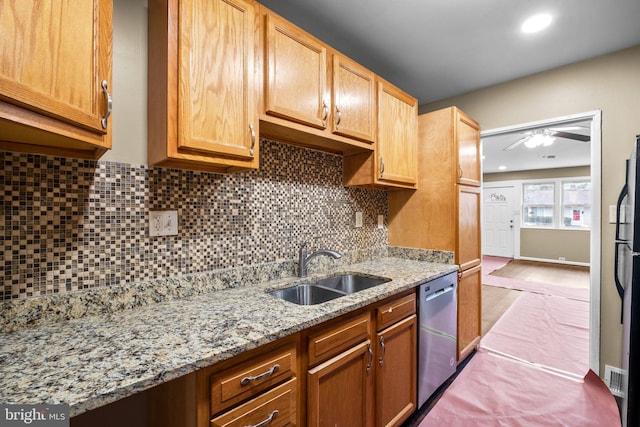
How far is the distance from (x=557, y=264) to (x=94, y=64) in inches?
343

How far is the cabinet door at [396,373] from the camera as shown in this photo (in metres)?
1.50

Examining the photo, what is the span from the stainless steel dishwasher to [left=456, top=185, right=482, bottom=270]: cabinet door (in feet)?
0.78

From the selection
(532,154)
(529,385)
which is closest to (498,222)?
(532,154)

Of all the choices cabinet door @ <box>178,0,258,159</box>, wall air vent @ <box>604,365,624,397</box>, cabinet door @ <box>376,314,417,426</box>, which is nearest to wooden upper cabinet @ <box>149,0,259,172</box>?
cabinet door @ <box>178,0,258,159</box>

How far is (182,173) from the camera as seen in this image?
54.5 inches

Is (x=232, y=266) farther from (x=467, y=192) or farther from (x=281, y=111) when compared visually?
(x=467, y=192)

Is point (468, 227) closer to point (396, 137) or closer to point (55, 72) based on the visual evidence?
point (396, 137)

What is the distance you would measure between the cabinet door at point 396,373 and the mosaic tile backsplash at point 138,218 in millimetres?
748

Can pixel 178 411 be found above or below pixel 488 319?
above

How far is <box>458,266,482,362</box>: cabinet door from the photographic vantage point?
7.51 ft

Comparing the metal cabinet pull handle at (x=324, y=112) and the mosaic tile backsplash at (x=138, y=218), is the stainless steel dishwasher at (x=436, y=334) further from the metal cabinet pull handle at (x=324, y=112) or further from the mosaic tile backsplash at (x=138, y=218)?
the metal cabinet pull handle at (x=324, y=112)

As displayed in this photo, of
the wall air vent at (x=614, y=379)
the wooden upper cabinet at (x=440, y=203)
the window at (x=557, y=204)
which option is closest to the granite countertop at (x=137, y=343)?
the wooden upper cabinet at (x=440, y=203)

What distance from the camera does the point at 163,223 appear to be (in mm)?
1312

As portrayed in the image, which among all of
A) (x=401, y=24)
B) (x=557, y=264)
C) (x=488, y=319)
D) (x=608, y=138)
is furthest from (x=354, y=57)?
(x=557, y=264)
